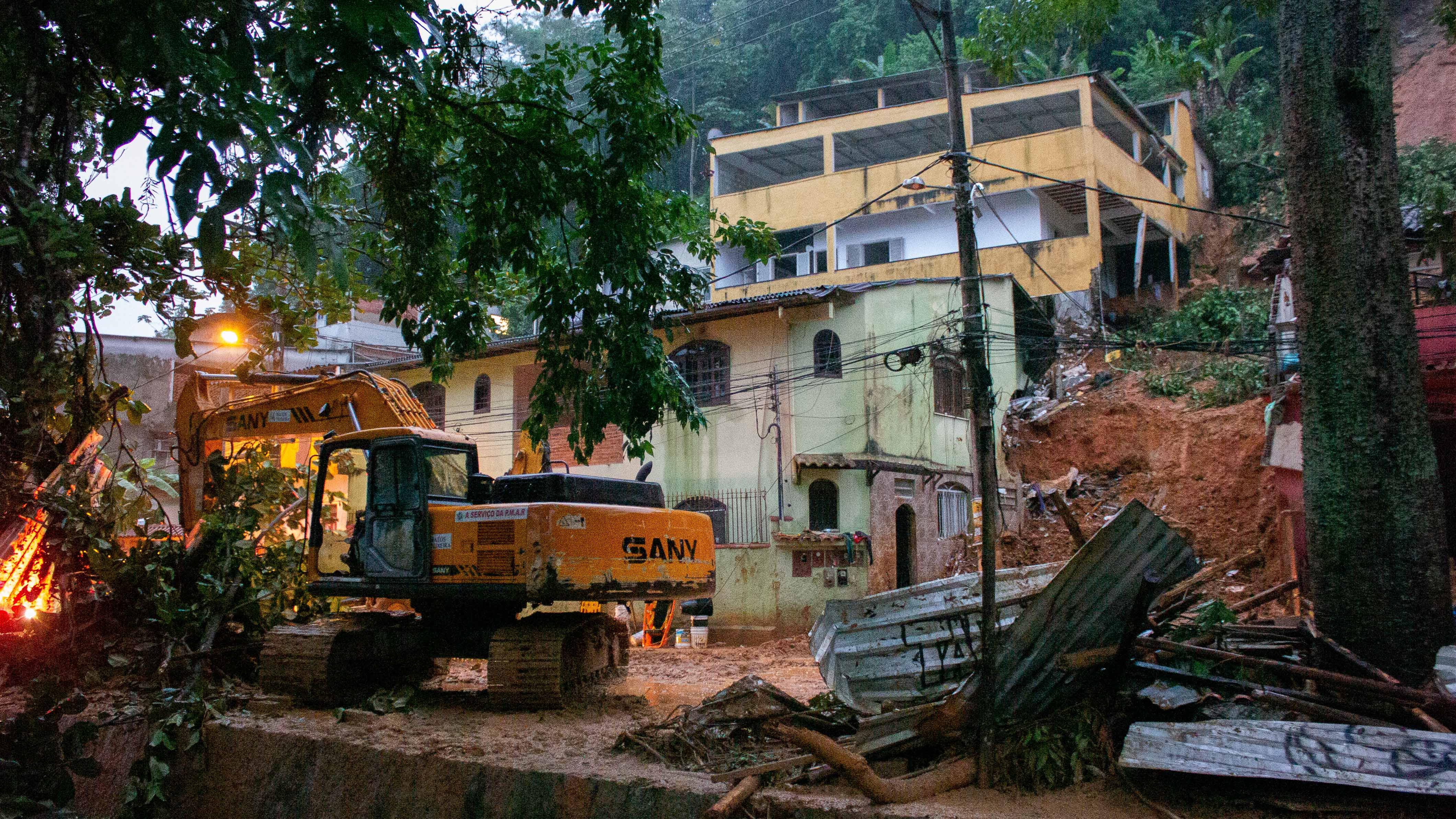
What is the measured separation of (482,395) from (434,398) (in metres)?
1.94

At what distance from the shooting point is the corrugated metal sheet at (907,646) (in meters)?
6.27

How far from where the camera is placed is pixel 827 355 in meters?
20.2

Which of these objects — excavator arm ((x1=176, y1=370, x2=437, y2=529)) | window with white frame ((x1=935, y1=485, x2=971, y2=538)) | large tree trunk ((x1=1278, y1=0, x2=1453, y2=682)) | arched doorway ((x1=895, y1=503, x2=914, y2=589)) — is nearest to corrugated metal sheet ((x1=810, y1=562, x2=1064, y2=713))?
large tree trunk ((x1=1278, y1=0, x2=1453, y2=682))

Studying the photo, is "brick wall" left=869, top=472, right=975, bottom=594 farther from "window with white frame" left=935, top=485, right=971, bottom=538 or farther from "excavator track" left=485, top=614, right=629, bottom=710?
A: "excavator track" left=485, top=614, right=629, bottom=710

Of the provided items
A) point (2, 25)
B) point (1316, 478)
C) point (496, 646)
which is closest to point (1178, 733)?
point (1316, 478)

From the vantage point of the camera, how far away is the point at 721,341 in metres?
21.1

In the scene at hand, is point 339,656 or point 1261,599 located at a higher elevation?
point 1261,599

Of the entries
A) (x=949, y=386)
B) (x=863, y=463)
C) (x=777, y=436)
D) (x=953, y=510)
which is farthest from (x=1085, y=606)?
(x=953, y=510)

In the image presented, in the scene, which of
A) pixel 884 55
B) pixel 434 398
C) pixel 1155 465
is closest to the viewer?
pixel 1155 465

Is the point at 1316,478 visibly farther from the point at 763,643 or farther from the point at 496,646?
the point at 763,643

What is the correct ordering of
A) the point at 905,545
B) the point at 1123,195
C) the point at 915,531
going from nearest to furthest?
the point at 915,531 < the point at 905,545 < the point at 1123,195

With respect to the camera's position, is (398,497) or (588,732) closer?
(588,732)

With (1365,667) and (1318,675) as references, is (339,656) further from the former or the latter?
(1365,667)

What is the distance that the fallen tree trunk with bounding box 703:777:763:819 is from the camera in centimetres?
542
